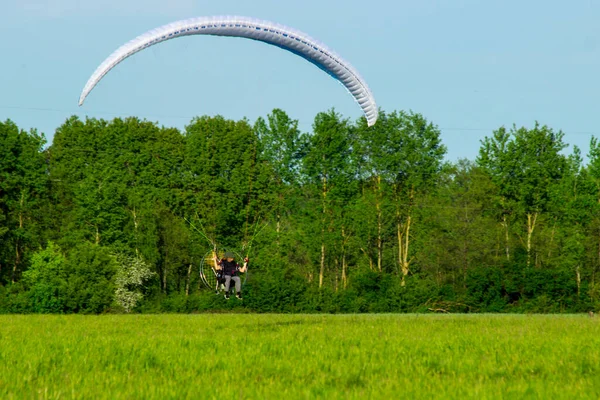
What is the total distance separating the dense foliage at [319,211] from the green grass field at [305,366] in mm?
43359

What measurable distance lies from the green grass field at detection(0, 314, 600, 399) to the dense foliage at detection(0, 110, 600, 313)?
43.4m

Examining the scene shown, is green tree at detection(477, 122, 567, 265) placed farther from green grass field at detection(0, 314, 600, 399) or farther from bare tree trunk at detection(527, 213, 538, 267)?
green grass field at detection(0, 314, 600, 399)

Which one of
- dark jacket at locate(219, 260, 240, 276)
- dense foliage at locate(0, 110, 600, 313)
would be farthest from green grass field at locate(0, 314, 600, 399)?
dense foliage at locate(0, 110, 600, 313)

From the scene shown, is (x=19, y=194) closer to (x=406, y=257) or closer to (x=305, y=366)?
(x=406, y=257)

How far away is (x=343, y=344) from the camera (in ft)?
63.0

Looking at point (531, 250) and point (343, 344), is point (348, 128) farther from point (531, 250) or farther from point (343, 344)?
point (343, 344)

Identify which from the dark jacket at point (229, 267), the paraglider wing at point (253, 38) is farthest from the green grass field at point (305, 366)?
the paraglider wing at point (253, 38)

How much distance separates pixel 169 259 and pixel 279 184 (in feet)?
36.1

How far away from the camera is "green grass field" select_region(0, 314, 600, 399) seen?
1132cm

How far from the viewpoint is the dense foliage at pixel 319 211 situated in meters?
65.2

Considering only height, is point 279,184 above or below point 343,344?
above

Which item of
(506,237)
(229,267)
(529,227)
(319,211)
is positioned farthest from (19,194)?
(229,267)

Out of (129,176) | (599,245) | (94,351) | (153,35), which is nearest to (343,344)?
(94,351)

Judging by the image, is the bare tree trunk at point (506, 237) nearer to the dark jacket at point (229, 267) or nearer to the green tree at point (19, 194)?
the green tree at point (19, 194)
